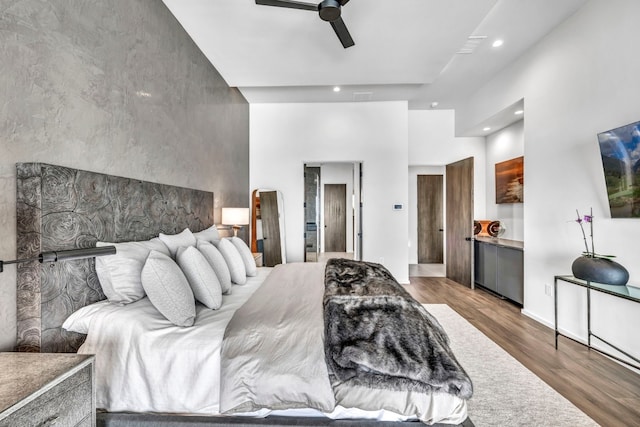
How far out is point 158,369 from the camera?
53.6 inches

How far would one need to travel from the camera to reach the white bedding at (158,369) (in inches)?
52.9

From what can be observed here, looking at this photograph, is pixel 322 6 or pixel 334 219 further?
pixel 334 219

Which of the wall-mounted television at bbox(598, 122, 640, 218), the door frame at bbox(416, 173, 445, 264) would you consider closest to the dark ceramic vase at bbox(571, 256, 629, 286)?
the wall-mounted television at bbox(598, 122, 640, 218)

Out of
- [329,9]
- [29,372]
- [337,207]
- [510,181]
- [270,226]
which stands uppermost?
[329,9]

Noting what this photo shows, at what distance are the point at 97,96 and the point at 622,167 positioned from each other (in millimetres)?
3857

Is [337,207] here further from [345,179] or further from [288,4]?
[288,4]

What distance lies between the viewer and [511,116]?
13.8ft

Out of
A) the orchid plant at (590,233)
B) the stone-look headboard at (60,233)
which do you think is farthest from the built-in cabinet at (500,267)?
the stone-look headboard at (60,233)

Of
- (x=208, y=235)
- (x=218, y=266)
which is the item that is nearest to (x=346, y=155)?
(x=208, y=235)

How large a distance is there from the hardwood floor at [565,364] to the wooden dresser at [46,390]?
8.96 feet

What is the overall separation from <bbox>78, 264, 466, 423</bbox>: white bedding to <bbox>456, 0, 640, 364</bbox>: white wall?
2598 millimetres

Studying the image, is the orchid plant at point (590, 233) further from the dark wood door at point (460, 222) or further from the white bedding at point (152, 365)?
the white bedding at point (152, 365)

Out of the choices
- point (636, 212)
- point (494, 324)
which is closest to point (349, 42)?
point (636, 212)

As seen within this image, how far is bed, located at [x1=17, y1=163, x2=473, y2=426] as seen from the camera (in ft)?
4.19
